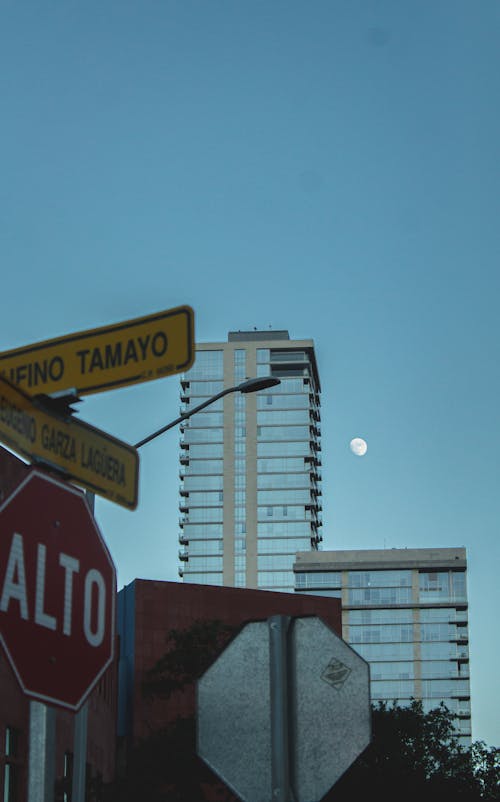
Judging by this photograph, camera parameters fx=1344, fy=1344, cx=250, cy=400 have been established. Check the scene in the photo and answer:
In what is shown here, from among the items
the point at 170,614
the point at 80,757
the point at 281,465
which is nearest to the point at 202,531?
the point at 281,465

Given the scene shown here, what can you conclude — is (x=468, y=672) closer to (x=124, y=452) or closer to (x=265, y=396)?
(x=265, y=396)

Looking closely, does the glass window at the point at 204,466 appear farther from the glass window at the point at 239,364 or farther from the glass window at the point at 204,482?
the glass window at the point at 239,364

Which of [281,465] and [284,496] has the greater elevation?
[281,465]

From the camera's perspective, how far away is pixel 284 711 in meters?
4.67

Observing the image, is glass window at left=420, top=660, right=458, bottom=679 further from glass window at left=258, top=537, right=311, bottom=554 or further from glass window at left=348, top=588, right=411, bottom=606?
glass window at left=258, top=537, right=311, bottom=554

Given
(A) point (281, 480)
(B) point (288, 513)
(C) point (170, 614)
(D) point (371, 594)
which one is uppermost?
(A) point (281, 480)

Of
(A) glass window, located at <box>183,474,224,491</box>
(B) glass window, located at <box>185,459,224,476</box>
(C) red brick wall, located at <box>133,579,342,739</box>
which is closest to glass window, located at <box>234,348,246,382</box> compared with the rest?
(B) glass window, located at <box>185,459,224,476</box>

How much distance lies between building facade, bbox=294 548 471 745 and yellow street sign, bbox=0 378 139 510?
15275cm

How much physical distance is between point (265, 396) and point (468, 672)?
45.7m

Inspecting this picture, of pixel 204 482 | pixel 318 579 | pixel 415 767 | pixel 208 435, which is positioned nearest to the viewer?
pixel 415 767

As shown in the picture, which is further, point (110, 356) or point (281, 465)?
point (281, 465)

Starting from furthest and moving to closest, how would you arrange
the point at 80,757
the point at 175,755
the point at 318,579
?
the point at 318,579 < the point at 175,755 < the point at 80,757

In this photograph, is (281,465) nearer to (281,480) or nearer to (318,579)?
(281,480)

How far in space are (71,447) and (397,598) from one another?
509 feet
